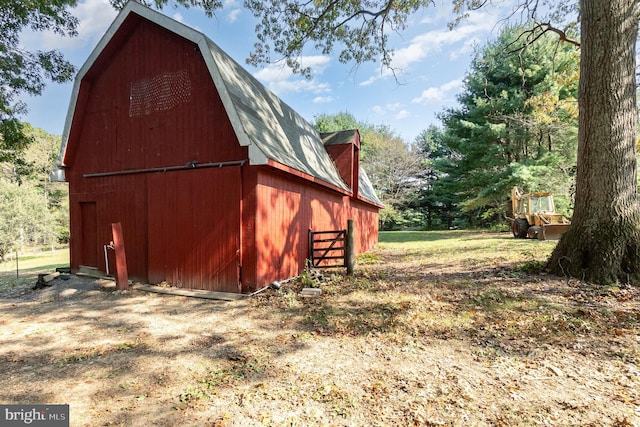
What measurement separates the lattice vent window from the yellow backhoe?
14216mm

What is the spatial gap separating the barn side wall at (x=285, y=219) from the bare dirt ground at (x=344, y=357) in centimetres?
102

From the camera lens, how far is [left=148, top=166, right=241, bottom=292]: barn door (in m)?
6.46

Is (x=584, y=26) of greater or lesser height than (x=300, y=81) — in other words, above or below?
below

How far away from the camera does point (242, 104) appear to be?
675 centimetres

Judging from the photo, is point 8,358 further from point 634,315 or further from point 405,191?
point 405,191

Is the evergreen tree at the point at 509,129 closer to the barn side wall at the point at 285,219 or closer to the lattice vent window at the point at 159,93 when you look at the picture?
the barn side wall at the point at 285,219

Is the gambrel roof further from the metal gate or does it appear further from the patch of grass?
the patch of grass

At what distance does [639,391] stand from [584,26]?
653 cm

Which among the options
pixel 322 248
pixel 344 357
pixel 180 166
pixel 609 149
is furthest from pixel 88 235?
pixel 609 149

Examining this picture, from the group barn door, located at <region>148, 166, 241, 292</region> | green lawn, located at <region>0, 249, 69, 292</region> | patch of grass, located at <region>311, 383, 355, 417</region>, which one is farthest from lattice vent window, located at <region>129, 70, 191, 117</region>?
patch of grass, located at <region>311, 383, 355, 417</region>

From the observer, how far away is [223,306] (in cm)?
578

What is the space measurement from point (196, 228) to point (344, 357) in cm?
466

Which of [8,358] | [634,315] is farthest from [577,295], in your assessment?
[8,358]

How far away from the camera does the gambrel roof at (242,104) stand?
612cm
